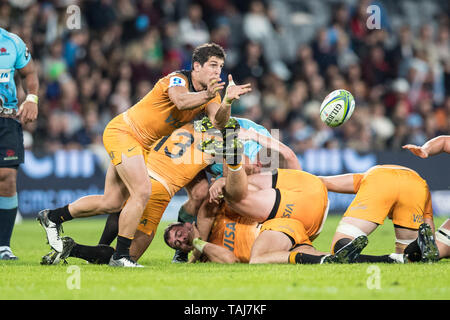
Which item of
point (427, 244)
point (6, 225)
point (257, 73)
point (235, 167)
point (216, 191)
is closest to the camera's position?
point (427, 244)

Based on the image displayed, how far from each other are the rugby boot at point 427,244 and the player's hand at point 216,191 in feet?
6.44

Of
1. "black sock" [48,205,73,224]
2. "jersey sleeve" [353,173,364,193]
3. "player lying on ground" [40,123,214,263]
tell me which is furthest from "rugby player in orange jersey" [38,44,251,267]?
"jersey sleeve" [353,173,364,193]

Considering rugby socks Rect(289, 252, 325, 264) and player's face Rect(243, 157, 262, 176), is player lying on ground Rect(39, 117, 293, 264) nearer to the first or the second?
player's face Rect(243, 157, 262, 176)

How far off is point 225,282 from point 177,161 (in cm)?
241

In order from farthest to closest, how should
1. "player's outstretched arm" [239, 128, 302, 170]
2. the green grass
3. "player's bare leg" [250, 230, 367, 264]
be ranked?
"player's outstretched arm" [239, 128, 302, 170] → "player's bare leg" [250, 230, 367, 264] → the green grass

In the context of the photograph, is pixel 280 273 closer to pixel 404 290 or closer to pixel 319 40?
pixel 404 290

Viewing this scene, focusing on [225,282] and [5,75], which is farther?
[5,75]

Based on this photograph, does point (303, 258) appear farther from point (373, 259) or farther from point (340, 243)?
point (373, 259)

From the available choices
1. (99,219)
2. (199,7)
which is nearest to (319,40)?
(199,7)

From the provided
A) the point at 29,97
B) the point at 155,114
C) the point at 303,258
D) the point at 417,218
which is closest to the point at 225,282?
the point at 303,258

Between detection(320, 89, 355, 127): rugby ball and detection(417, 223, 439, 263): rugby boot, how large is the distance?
7.11 feet

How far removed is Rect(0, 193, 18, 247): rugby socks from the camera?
8242 millimetres

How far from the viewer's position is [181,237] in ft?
24.7

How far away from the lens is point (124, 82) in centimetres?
1484
